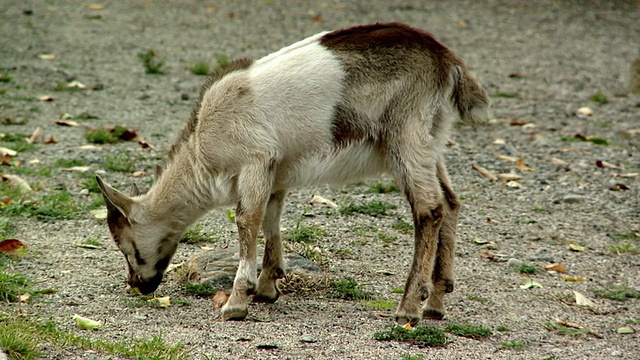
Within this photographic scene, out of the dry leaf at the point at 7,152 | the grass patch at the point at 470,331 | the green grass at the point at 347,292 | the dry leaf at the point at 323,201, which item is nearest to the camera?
the grass patch at the point at 470,331

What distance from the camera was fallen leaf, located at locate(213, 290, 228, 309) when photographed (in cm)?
584

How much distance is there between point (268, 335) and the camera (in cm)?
527

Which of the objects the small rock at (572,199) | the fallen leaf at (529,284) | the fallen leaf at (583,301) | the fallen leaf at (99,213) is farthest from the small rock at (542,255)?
the fallen leaf at (99,213)

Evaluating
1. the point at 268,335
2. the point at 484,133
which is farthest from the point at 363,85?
the point at 484,133

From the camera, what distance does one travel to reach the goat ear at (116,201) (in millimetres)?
5844

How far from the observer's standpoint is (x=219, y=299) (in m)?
5.88

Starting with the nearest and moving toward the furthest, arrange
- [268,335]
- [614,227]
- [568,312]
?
[268,335] → [568,312] → [614,227]

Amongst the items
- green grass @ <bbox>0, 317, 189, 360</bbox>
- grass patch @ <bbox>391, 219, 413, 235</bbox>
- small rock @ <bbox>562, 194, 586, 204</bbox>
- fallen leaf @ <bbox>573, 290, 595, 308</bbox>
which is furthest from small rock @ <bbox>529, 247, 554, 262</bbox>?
green grass @ <bbox>0, 317, 189, 360</bbox>

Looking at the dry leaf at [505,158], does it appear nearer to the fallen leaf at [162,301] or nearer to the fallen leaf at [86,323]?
the fallen leaf at [162,301]

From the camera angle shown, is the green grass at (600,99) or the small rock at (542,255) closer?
the small rock at (542,255)

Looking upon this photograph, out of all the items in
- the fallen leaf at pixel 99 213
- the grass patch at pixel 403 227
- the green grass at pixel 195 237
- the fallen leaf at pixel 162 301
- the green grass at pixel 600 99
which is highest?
the fallen leaf at pixel 162 301

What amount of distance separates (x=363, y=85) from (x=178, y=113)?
5.44 m

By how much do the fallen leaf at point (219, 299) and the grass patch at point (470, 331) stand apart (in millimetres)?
1409

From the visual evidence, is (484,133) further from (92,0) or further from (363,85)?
(92,0)
